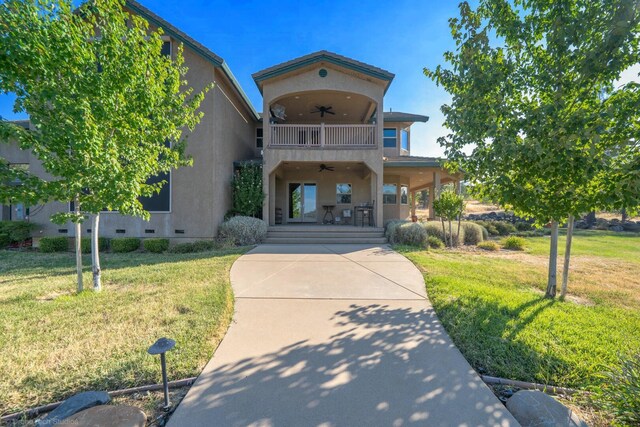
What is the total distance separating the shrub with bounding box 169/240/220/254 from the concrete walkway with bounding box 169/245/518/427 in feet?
17.8

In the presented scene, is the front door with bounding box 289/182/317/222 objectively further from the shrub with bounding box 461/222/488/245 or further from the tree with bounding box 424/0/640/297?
the tree with bounding box 424/0/640/297

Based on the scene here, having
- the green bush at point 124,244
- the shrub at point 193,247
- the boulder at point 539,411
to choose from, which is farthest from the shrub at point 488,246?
the green bush at point 124,244

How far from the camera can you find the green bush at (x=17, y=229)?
1064 centimetres

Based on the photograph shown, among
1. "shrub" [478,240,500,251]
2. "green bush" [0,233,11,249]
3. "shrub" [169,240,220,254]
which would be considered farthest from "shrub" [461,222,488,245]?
"green bush" [0,233,11,249]

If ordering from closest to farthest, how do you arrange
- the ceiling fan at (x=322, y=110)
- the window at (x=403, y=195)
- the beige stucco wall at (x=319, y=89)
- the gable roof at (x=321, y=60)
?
1. the gable roof at (x=321, y=60)
2. the beige stucco wall at (x=319, y=89)
3. the ceiling fan at (x=322, y=110)
4. the window at (x=403, y=195)

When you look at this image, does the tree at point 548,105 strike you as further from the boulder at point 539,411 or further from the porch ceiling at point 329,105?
the porch ceiling at point 329,105

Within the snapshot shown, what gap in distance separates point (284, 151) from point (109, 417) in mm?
10677

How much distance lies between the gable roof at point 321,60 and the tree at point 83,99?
6812 mm

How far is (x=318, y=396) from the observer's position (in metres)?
2.55

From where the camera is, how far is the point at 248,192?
11898mm

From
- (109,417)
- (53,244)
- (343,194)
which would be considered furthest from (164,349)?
(343,194)

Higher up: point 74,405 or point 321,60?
point 321,60

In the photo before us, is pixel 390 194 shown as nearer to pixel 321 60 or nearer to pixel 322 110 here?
pixel 322 110

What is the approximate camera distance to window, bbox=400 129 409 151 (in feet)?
57.1
